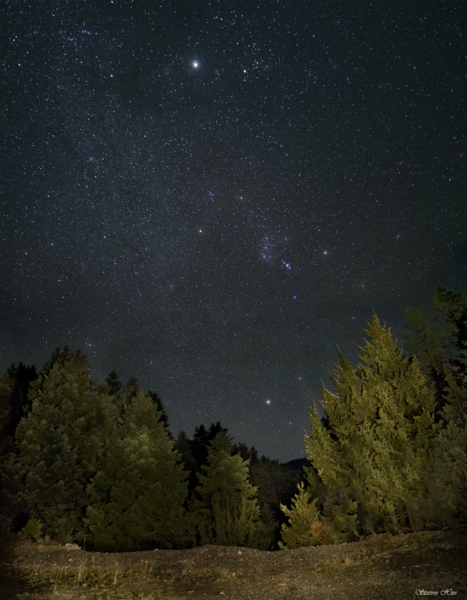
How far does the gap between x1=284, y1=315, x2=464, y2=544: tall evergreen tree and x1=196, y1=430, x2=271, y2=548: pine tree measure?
348 inches

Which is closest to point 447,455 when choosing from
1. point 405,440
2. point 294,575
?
point 405,440

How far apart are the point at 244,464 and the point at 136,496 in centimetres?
731

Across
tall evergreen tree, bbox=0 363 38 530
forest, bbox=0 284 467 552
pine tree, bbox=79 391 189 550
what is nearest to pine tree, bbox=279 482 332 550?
forest, bbox=0 284 467 552

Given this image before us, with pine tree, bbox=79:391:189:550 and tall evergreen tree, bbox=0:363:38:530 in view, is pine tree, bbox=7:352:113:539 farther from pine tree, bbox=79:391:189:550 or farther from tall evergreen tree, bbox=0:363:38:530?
pine tree, bbox=79:391:189:550

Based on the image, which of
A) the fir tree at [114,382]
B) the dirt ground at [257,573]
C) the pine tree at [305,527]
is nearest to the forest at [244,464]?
the pine tree at [305,527]

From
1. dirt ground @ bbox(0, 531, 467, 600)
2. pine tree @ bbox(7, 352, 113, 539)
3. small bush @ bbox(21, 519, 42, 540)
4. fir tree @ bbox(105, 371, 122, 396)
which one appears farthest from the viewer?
fir tree @ bbox(105, 371, 122, 396)

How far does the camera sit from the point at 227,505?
78.2ft

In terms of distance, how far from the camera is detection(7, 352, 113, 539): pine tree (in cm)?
2100

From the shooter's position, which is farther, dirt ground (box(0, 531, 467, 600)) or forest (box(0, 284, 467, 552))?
forest (box(0, 284, 467, 552))

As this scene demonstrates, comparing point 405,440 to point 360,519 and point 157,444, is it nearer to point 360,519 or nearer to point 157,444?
point 360,519

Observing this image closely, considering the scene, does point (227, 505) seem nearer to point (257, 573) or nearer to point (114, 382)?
point (257, 573)

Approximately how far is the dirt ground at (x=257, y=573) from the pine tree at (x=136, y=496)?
847cm

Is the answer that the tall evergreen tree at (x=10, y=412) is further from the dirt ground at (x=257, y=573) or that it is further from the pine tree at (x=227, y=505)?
the pine tree at (x=227, y=505)

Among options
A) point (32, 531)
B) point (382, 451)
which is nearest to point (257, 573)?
point (382, 451)
